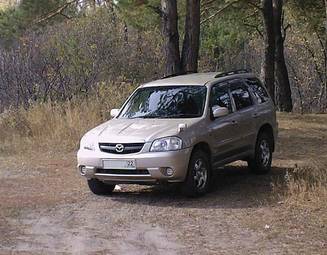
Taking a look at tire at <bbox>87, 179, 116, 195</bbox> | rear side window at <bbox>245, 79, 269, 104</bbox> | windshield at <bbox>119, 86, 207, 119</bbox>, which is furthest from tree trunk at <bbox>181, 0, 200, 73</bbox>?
tire at <bbox>87, 179, 116, 195</bbox>

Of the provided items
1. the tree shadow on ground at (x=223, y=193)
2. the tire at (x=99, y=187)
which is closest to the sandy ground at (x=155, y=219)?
the tree shadow on ground at (x=223, y=193)

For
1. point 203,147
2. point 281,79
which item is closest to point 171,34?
point 203,147

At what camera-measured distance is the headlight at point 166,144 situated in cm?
893

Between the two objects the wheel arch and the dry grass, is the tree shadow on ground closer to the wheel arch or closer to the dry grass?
the wheel arch

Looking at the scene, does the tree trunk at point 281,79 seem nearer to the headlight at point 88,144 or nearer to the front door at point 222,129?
the front door at point 222,129

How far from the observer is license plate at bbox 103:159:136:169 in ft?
29.3

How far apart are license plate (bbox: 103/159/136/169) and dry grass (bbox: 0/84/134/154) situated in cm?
525

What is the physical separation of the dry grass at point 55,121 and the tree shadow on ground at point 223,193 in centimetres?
451

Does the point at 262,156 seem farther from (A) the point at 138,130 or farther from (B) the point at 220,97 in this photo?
(A) the point at 138,130

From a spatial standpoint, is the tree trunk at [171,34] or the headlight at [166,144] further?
the tree trunk at [171,34]

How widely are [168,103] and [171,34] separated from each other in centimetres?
491

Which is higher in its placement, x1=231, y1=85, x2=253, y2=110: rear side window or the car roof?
the car roof

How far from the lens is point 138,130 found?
365 inches

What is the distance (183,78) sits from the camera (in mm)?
10656
